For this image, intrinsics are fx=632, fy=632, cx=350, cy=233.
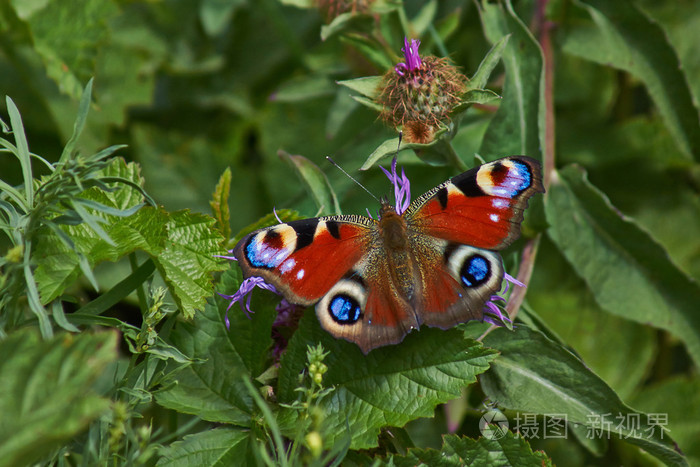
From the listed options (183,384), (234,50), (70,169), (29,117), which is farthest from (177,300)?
(234,50)

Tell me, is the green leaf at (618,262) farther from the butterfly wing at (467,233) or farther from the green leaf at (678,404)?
the butterfly wing at (467,233)

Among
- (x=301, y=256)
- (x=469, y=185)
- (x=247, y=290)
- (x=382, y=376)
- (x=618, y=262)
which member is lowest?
(x=618, y=262)

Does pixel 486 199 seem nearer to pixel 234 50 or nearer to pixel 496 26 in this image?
pixel 496 26

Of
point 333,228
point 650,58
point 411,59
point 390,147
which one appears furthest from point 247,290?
point 650,58

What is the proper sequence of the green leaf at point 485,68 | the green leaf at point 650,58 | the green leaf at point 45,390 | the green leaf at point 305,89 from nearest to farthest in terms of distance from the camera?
the green leaf at point 45,390 → the green leaf at point 485,68 → the green leaf at point 650,58 → the green leaf at point 305,89

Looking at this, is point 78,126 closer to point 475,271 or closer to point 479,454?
point 475,271

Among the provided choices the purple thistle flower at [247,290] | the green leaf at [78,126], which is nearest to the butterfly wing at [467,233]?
the purple thistle flower at [247,290]
